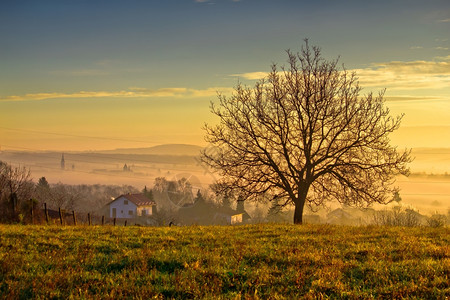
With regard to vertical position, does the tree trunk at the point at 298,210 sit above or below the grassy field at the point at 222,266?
above

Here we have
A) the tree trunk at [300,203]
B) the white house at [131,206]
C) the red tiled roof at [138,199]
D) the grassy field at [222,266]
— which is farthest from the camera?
the red tiled roof at [138,199]

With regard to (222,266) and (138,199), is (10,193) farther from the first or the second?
(138,199)

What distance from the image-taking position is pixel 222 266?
11227 mm

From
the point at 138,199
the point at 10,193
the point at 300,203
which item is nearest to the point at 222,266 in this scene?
the point at 300,203

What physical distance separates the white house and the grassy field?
379ft

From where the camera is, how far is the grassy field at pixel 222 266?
29.9 ft

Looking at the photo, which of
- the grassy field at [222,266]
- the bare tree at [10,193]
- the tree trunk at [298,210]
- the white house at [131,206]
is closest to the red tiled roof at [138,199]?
the white house at [131,206]

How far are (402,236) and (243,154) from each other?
10864mm

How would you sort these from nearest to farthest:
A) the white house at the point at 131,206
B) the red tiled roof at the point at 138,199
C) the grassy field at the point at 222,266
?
the grassy field at the point at 222,266 → the white house at the point at 131,206 → the red tiled roof at the point at 138,199

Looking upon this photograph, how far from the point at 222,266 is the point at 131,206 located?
12484 centimetres

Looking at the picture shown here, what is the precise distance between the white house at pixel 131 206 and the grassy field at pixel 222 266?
11558cm

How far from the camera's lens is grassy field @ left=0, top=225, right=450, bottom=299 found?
9102 mm

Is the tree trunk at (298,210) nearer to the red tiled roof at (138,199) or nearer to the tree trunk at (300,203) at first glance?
the tree trunk at (300,203)

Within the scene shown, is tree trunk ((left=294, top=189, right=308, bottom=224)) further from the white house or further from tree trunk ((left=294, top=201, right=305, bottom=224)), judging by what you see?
the white house
